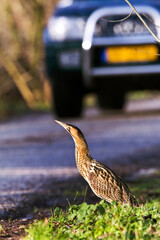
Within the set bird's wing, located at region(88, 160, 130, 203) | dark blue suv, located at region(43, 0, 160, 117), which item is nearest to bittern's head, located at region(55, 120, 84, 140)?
bird's wing, located at region(88, 160, 130, 203)

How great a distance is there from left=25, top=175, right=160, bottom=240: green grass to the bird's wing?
54 mm

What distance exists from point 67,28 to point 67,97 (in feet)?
3.72

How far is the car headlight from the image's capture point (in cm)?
861

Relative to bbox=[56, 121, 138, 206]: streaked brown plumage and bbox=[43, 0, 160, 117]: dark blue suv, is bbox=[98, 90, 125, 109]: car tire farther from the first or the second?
bbox=[56, 121, 138, 206]: streaked brown plumage

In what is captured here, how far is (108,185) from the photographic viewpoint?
134 inches

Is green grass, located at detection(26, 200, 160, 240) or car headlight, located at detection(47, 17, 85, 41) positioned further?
car headlight, located at detection(47, 17, 85, 41)

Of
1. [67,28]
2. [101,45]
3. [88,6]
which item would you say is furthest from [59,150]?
[88,6]

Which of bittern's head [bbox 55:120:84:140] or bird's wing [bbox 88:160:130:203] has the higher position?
bittern's head [bbox 55:120:84:140]

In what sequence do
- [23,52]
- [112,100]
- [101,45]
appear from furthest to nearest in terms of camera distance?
[23,52] < [112,100] < [101,45]

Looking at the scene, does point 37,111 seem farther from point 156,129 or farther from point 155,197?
point 155,197

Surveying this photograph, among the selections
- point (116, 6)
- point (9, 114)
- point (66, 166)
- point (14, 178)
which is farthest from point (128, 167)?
point (9, 114)

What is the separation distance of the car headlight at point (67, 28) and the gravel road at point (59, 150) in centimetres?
133

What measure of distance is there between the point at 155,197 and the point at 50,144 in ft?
10.6

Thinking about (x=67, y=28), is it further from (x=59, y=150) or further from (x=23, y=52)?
(x=23, y=52)
